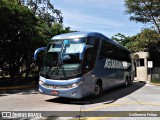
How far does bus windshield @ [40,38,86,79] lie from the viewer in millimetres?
11625

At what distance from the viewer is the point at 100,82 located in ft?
46.1

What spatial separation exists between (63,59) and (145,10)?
2124 centimetres

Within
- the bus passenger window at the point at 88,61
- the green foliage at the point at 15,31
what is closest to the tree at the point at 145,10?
the green foliage at the point at 15,31

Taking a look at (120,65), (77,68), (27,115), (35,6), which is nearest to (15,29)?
(35,6)

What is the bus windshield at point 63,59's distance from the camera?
38.1 feet

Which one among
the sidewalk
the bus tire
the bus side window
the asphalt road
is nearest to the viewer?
the asphalt road

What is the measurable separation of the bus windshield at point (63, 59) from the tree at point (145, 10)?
1990cm

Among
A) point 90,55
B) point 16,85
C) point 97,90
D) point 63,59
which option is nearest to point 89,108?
point 63,59

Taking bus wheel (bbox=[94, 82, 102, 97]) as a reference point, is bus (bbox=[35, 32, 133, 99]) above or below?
above

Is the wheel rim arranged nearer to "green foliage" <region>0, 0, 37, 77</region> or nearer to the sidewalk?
the sidewalk

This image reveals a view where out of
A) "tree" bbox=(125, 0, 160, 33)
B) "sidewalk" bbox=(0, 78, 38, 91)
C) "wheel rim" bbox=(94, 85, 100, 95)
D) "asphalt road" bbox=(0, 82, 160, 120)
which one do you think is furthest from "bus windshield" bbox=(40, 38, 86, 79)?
"tree" bbox=(125, 0, 160, 33)

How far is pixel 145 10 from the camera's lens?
3070 centimetres

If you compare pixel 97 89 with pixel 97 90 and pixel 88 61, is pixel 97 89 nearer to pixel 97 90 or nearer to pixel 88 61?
pixel 97 90

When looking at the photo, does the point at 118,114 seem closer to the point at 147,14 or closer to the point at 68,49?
the point at 68,49
